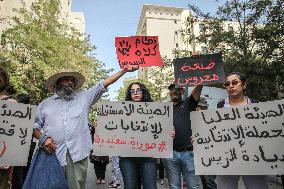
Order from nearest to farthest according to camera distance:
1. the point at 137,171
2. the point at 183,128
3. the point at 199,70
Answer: the point at 199,70 → the point at 137,171 → the point at 183,128

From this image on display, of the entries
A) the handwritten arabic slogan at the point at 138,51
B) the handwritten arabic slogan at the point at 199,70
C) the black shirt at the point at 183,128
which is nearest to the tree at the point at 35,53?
the handwritten arabic slogan at the point at 138,51

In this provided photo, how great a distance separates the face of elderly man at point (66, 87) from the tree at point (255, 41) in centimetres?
1261

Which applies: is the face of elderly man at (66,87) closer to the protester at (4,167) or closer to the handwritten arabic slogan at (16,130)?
the handwritten arabic slogan at (16,130)

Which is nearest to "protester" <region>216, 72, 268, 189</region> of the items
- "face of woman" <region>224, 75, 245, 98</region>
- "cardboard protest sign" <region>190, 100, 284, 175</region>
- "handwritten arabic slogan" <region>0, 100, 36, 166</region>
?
"face of woman" <region>224, 75, 245, 98</region>

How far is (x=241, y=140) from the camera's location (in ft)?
12.6

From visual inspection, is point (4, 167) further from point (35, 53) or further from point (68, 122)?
point (35, 53)

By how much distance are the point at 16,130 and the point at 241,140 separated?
93.7 inches

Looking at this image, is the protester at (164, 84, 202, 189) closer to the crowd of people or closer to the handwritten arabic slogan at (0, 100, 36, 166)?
the crowd of people

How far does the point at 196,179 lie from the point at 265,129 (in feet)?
4.17

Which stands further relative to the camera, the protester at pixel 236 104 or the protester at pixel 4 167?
the protester at pixel 4 167

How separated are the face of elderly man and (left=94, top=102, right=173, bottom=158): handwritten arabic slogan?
2.67 ft

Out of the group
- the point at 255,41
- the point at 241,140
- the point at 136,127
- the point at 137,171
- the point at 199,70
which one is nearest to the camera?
the point at 241,140

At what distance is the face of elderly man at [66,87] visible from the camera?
4.01m

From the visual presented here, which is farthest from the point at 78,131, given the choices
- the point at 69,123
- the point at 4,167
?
the point at 4,167
